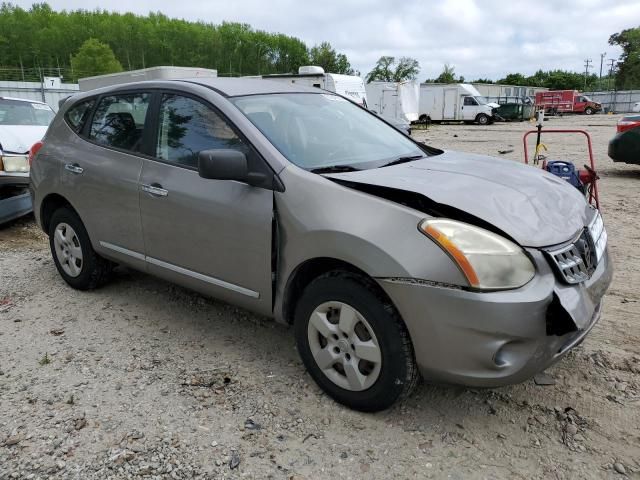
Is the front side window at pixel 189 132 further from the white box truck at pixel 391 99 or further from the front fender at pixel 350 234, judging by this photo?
the white box truck at pixel 391 99

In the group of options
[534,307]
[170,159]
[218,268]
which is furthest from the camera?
[170,159]

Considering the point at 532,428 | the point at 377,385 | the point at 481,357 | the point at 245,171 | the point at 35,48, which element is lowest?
the point at 532,428

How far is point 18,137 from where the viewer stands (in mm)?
7758

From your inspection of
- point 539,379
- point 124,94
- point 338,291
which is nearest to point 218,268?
point 338,291

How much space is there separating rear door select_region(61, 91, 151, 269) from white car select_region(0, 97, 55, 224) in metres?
3.04

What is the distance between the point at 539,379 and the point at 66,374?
2.80 m

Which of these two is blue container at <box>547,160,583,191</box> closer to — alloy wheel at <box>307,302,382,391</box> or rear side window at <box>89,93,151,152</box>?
alloy wheel at <box>307,302,382,391</box>

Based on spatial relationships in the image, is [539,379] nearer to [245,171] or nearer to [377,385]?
[377,385]

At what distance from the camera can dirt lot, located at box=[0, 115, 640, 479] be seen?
247 centimetres

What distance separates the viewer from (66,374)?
3287mm

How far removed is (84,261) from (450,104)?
118ft

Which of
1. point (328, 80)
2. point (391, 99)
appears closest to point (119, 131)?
point (328, 80)

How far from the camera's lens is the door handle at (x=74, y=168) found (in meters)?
4.17

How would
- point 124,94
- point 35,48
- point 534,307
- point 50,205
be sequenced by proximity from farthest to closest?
point 35,48 < point 50,205 < point 124,94 < point 534,307
